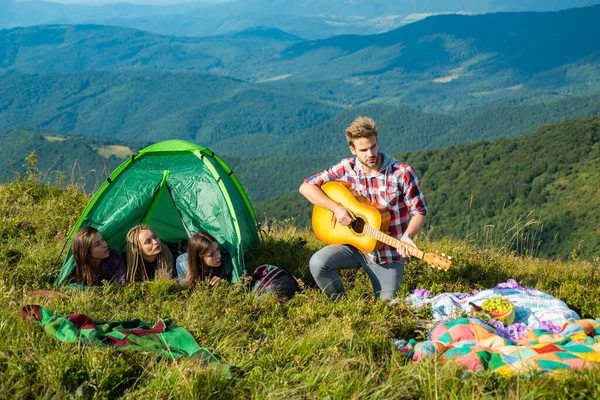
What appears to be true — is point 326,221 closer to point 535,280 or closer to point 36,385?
point 535,280

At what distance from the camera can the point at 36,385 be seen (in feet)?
10.6

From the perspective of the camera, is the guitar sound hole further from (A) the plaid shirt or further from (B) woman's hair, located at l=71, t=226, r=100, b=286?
(B) woman's hair, located at l=71, t=226, r=100, b=286

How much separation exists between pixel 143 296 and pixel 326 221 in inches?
73.5

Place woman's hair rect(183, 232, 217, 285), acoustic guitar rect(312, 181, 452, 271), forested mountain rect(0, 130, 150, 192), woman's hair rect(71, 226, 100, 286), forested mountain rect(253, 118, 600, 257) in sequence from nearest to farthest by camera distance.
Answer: acoustic guitar rect(312, 181, 452, 271) < woman's hair rect(71, 226, 100, 286) < woman's hair rect(183, 232, 217, 285) < forested mountain rect(253, 118, 600, 257) < forested mountain rect(0, 130, 150, 192)

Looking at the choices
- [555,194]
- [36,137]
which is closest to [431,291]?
[555,194]

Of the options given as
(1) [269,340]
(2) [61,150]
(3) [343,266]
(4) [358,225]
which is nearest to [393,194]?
(4) [358,225]

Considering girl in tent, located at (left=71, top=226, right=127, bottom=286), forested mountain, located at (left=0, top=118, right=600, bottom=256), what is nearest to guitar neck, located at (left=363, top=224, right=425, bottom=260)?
girl in tent, located at (left=71, top=226, right=127, bottom=286)

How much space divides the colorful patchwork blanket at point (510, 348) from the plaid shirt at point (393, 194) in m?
1.07

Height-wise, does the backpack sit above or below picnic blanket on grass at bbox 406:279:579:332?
above

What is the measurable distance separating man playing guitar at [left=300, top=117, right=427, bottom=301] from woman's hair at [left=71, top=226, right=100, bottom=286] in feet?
7.01

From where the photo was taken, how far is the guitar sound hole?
18.0 ft

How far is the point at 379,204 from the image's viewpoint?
17.6 feet

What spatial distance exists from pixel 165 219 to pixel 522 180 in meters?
64.7

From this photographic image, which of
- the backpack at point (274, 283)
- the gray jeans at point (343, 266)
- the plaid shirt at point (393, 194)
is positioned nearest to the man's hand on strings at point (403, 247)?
the plaid shirt at point (393, 194)
